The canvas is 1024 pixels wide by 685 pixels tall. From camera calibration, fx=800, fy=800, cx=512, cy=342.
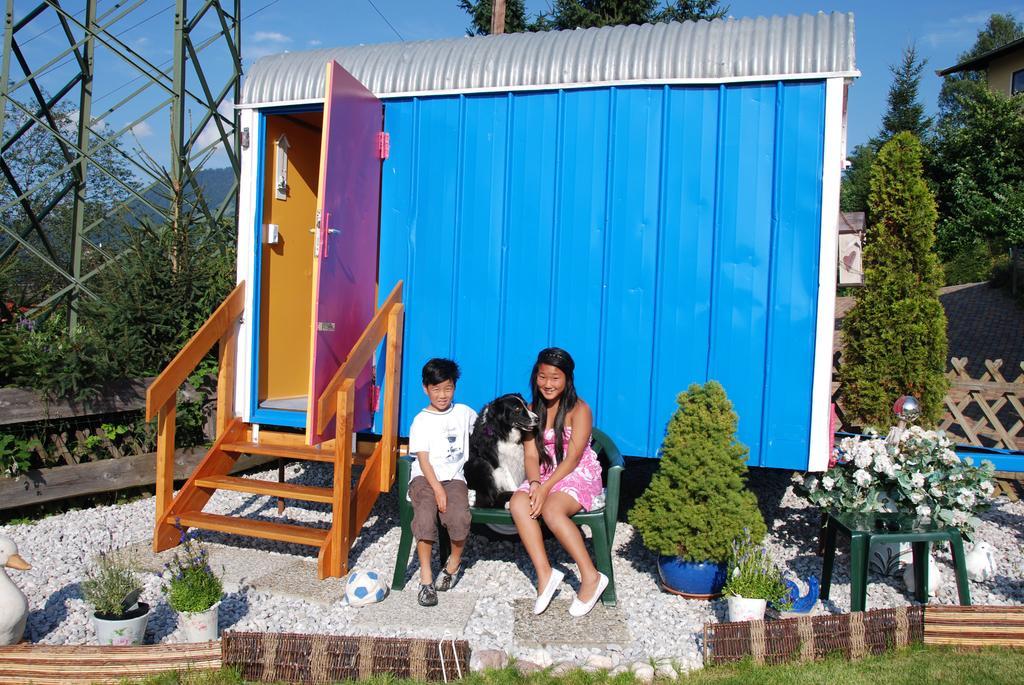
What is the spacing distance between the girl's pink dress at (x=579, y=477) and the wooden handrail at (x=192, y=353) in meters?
2.03

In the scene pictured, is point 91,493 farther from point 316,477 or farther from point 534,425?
point 534,425

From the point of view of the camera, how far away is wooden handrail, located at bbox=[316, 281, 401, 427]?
415 centimetres

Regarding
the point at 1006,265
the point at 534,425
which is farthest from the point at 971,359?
the point at 534,425

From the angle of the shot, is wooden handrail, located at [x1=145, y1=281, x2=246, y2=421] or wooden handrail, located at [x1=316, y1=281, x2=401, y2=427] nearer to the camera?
wooden handrail, located at [x1=316, y1=281, x2=401, y2=427]

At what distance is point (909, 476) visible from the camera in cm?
376

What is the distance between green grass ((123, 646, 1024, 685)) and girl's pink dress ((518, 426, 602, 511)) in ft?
3.31

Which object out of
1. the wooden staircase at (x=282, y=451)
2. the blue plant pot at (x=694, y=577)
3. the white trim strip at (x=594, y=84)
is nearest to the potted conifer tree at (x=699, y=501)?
the blue plant pot at (x=694, y=577)

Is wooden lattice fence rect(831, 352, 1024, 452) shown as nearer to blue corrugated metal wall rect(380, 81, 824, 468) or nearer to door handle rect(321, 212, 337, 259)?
blue corrugated metal wall rect(380, 81, 824, 468)

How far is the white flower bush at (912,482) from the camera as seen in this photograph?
3744 mm

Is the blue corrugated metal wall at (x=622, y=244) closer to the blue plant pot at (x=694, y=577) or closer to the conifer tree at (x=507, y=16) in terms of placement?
the blue plant pot at (x=694, y=577)

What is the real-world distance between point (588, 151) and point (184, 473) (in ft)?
12.2

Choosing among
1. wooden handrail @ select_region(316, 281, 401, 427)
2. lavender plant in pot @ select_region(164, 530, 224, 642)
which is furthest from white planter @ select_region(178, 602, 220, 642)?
wooden handrail @ select_region(316, 281, 401, 427)

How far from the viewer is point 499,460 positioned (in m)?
4.22

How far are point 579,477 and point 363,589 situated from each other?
120 cm
